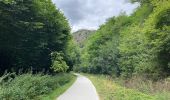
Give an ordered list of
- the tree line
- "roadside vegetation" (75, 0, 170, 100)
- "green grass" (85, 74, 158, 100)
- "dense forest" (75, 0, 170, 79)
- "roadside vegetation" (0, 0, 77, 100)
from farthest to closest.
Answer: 1. "dense forest" (75, 0, 170, 79)
2. the tree line
3. "roadside vegetation" (75, 0, 170, 100)
4. "roadside vegetation" (0, 0, 77, 100)
5. "green grass" (85, 74, 158, 100)

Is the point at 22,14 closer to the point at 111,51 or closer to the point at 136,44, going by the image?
the point at 136,44

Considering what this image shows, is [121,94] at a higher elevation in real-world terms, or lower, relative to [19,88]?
lower

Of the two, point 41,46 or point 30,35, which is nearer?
point 30,35

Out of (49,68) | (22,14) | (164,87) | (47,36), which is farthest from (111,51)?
(164,87)

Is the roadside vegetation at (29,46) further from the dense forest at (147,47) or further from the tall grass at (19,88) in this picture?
the dense forest at (147,47)

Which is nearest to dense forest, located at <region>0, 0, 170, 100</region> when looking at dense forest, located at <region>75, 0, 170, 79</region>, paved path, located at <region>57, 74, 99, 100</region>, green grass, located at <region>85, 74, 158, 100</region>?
dense forest, located at <region>75, 0, 170, 79</region>

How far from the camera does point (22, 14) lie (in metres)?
25.7

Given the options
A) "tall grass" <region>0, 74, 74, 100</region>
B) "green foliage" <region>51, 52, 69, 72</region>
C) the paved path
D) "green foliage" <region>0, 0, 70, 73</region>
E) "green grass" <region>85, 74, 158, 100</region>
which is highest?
"green foliage" <region>0, 0, 70, 73</region>

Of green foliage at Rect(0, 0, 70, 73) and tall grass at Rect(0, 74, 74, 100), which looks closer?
tall grass at Rect(0, 74, 74, 100)

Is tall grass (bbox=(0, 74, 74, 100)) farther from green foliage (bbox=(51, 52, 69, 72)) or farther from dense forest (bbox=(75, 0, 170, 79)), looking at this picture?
green foliage (bbox=(51, 52, 69, 72))

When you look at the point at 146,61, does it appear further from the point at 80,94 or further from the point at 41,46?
the point at 80,94

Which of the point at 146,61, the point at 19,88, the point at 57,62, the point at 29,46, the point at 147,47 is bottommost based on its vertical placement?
the point at 19,88

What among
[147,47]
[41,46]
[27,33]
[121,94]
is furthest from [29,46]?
[121,94]

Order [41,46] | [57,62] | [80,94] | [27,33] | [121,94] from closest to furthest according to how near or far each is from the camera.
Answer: [121,94], [80,94], [27,33], [41,46], [57,62]
